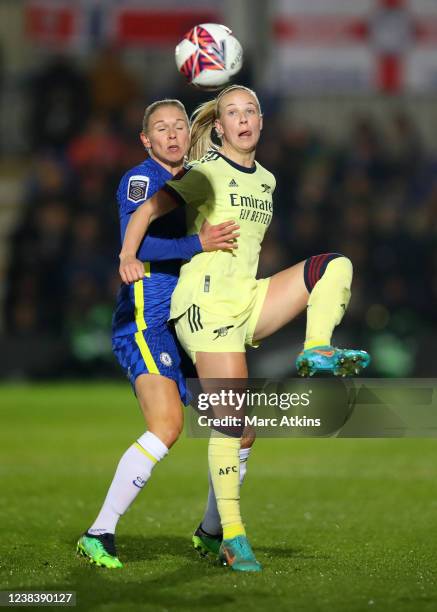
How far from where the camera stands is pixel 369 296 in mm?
16219

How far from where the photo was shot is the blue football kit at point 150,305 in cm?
647

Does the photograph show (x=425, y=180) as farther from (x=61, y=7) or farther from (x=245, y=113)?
(x=245, y=113)

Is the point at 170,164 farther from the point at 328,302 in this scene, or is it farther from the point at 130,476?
the point at 130,476

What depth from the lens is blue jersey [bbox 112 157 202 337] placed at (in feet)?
21.3

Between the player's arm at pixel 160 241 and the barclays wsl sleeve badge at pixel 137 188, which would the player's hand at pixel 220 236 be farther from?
the barclays wsl sleeve badge at pixel 137 188

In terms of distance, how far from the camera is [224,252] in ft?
20.8

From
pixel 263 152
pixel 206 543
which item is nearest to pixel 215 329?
pixel 206 543

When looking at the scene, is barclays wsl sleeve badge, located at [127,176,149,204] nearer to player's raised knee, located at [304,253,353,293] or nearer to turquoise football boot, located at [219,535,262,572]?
player's raised knee, located at [304,253,353,293]

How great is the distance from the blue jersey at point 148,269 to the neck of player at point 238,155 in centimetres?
36

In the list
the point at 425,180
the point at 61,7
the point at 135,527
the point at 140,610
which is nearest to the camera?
the point at 140,610

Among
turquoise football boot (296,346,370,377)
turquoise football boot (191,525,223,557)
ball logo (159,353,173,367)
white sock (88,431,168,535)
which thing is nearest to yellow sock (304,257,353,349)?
turquoise football boot (296,346,370,377)

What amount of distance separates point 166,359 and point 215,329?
13.5 inches

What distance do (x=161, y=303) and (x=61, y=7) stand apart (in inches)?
545

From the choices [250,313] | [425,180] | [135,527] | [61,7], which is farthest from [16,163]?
[250,313]
